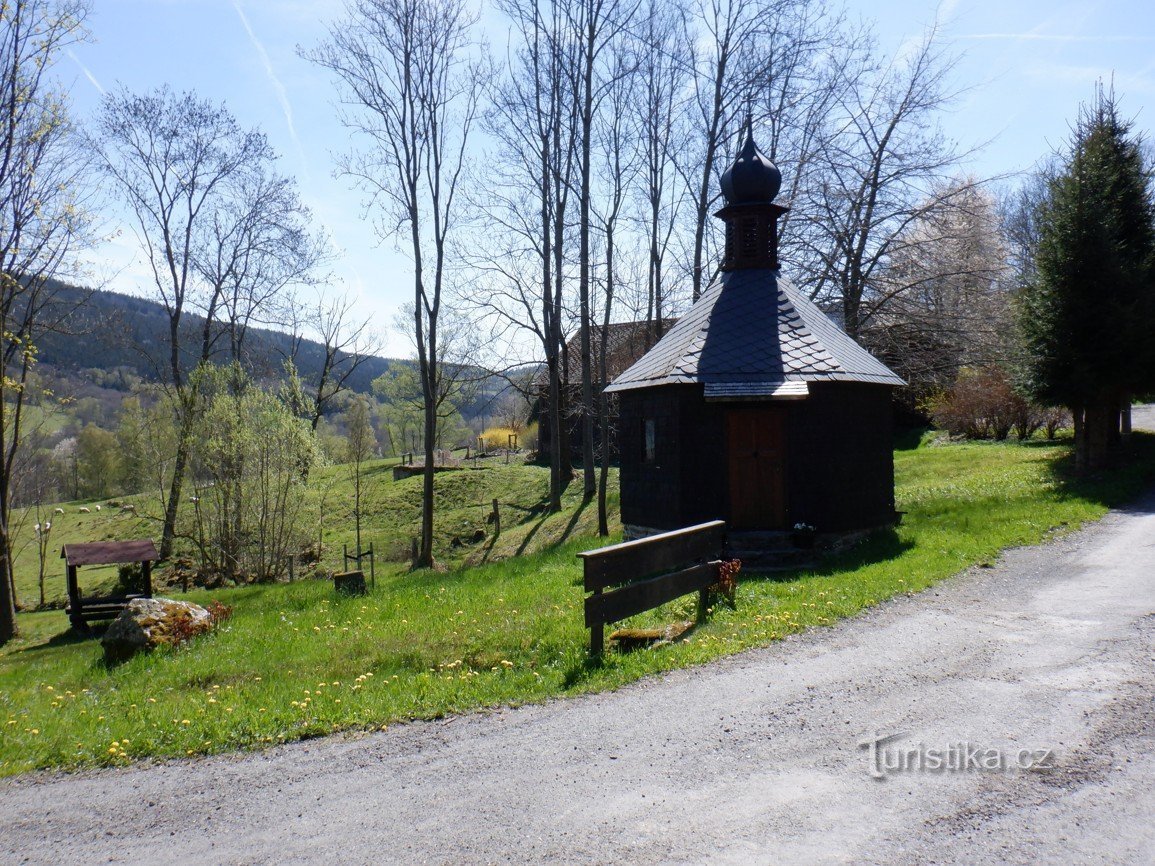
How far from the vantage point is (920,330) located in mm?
22109

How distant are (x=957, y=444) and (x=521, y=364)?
14922 mm

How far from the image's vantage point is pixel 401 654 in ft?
26.0

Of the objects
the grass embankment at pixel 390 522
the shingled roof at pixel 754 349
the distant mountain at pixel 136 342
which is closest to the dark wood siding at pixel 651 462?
the shingled roof at pixel 754 349

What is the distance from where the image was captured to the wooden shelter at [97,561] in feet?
51.2

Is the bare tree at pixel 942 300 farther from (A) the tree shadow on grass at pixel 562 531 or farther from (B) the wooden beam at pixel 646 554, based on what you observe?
(B) the wooden beam at pixel 646 554

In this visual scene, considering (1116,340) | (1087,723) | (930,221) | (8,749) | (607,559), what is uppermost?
(930,221)

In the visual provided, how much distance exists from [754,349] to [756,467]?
2.00 m

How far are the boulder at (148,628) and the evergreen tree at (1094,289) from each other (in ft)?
57.8

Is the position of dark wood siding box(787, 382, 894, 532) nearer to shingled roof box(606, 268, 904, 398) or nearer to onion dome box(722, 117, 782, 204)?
shingled roof box(606, 268, 904, 398)

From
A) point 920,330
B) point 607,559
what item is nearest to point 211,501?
point 607,559

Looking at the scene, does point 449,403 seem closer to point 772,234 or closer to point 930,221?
point 930,221

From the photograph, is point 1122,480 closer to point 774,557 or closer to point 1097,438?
point 1097,438

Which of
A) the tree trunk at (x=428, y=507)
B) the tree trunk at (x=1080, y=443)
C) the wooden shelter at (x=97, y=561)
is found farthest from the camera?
the tree trunk at (x=428, y=507)

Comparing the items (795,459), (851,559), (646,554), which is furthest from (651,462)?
(646,554)
